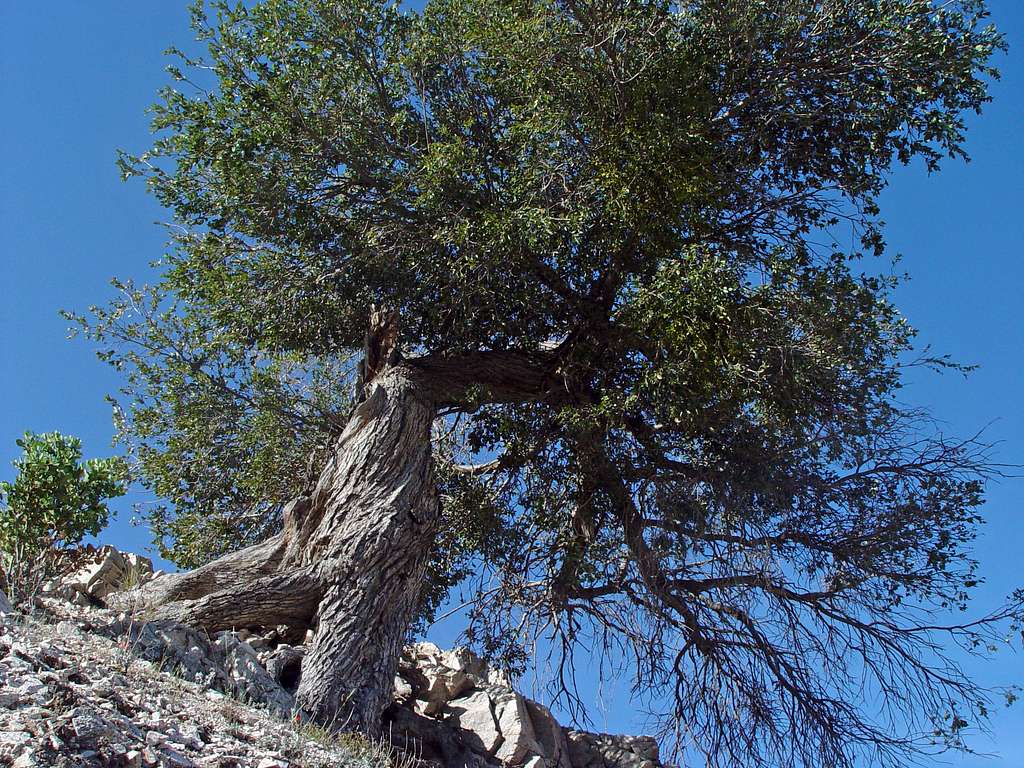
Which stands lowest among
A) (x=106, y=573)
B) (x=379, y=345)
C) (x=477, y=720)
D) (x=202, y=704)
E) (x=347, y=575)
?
(x=202, y=704)

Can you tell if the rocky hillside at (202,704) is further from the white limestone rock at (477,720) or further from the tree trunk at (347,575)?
the tree trunk at (347,575)

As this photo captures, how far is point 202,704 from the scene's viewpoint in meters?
6.80

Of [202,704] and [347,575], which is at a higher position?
[347,575]

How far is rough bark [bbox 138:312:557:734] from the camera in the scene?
9.16 metres

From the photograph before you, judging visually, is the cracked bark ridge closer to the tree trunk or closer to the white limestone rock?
the tree trunk

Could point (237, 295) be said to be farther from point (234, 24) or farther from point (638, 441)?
point (638, 441)

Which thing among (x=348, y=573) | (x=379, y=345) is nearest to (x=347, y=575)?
(x=348, y=573)

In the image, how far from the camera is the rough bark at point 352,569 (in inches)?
361

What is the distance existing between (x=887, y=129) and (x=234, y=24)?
852cm

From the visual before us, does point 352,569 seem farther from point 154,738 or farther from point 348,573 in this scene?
point 154,738

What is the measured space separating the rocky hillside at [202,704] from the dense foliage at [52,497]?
0.55 m

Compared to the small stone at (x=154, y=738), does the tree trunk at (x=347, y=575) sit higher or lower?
higher

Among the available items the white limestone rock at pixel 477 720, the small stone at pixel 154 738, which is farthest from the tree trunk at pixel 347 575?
the small stone at pixel 154 738

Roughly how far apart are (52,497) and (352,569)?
3163 millimetres
